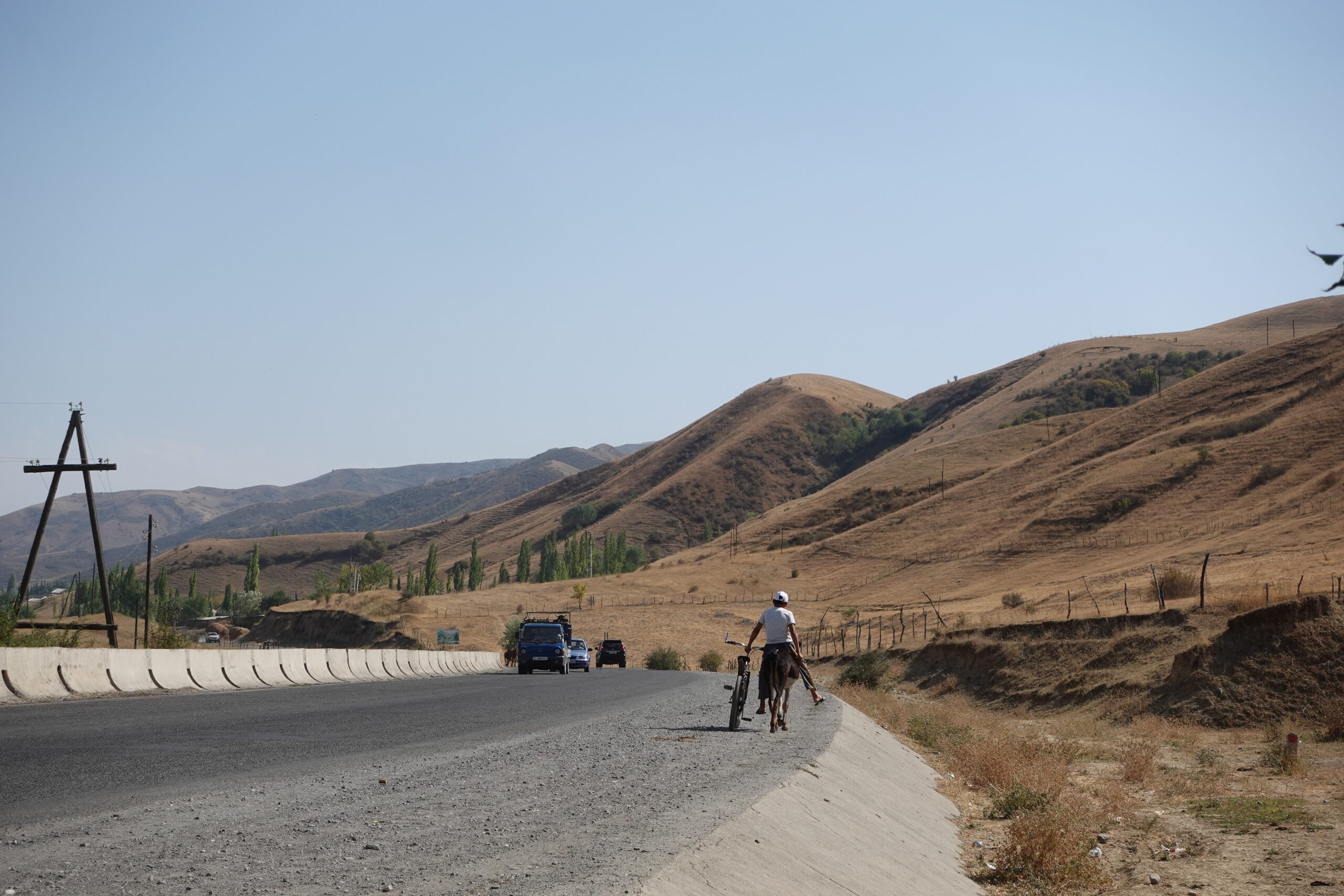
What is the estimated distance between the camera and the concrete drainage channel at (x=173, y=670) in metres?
20.9

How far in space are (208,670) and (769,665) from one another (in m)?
16.5

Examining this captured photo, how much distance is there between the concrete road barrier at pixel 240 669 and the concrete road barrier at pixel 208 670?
121 mm

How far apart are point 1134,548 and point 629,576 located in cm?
6059

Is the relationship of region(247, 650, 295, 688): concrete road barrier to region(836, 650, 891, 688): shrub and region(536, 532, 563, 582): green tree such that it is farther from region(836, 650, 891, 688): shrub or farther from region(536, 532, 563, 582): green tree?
region(536, 532, 563, 582): green tree

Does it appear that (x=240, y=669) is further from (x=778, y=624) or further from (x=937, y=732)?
(x=778, y=624)

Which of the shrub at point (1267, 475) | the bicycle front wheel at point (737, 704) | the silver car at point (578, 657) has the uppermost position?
the shrub at point (1267, 475)

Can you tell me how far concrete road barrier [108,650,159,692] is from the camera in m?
23.8

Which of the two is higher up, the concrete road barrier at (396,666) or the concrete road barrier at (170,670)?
the concrete road barrier at (170,670)

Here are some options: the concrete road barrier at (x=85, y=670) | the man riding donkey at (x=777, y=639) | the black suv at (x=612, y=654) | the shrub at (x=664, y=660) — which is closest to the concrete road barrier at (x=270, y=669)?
the concrete road barrier at (x=85, y=670)

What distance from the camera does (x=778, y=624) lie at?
17.1 metres

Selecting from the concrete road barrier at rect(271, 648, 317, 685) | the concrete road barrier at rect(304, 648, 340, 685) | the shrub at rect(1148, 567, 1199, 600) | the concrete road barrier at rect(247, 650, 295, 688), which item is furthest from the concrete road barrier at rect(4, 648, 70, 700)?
the shrub at rect(1148, 567, 1199, 600)

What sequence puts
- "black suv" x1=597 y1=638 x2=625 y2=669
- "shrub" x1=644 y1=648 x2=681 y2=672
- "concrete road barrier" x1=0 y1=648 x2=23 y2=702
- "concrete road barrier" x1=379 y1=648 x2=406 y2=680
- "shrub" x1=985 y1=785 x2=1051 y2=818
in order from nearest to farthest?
"shrub" x1=985 y1=785 x2=1051 y2=818 < "concrete road barrier" x1=0 y1=648 x2=23 y2=702 < "concrete road barrier" x1=379 y1=648 x2=406 y2=680 < "shrub" x1=644 y1=648 x2=681 y2=672 < "black suv" x1=597 y1=638 x2=625 y2=669

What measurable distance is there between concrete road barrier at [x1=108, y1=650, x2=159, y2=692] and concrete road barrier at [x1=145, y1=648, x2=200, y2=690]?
0.46ft

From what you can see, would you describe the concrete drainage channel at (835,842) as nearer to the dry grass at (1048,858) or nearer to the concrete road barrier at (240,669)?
the dry grass at (1048,858)
